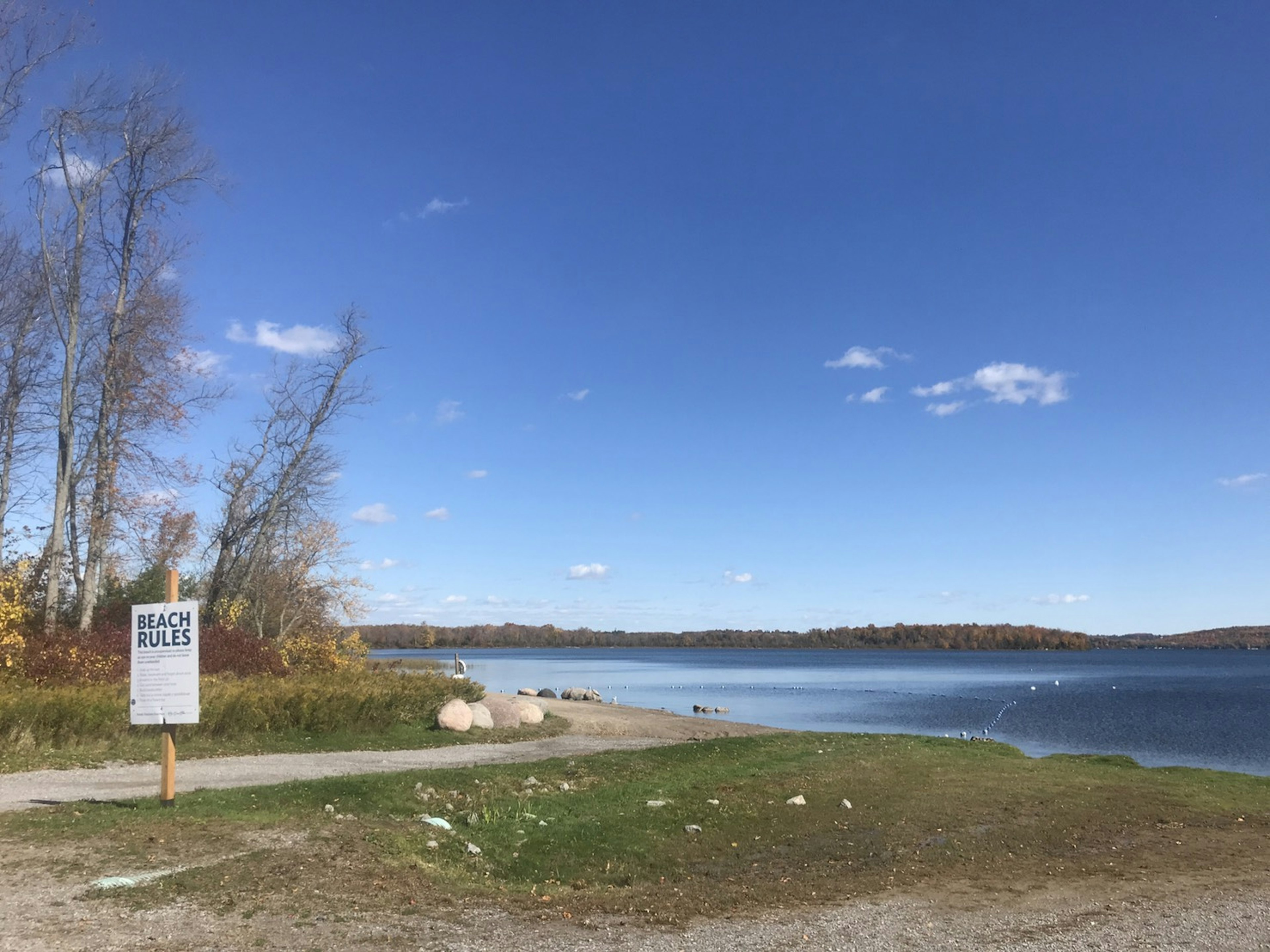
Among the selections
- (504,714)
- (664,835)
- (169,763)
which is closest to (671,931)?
(664,835)

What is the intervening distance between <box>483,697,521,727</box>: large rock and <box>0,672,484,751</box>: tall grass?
4.45 ft

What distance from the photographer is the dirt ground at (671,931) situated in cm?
671

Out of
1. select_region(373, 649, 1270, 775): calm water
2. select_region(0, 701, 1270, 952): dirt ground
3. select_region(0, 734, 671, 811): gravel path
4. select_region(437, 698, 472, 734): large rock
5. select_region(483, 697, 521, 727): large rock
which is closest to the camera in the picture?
select_region(0, 701, 1270, 952): dirt ground

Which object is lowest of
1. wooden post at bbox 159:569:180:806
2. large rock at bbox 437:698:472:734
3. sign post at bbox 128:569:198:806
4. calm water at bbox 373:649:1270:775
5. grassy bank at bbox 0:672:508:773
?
calm water at bbox 373:649:1270:775

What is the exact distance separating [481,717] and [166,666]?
519 inches

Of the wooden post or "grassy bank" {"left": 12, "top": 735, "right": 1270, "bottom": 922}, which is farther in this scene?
the wooden post

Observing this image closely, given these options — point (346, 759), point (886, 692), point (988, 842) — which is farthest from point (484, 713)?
point (886, 692)

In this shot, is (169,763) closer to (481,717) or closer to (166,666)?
(166,666)

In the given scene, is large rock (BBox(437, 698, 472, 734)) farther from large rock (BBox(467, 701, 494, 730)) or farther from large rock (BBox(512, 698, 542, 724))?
→ large rock (BBox(512, 698, 542, 724))

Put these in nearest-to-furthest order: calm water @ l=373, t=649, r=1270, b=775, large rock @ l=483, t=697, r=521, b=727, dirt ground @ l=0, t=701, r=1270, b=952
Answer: dirt ground @ l=0, t=701, r=1270, b=952
large rock @ l=483, t=697, r=521, b=727
calm water @ l=373, t=649, r=1270, b=775

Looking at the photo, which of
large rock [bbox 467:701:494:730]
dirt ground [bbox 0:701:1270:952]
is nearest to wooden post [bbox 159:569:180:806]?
dirt ground [bbox 0:701:1270:952]

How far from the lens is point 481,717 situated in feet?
76.0

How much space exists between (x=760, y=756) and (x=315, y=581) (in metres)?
22.0

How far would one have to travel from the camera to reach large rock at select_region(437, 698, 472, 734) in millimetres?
22062
